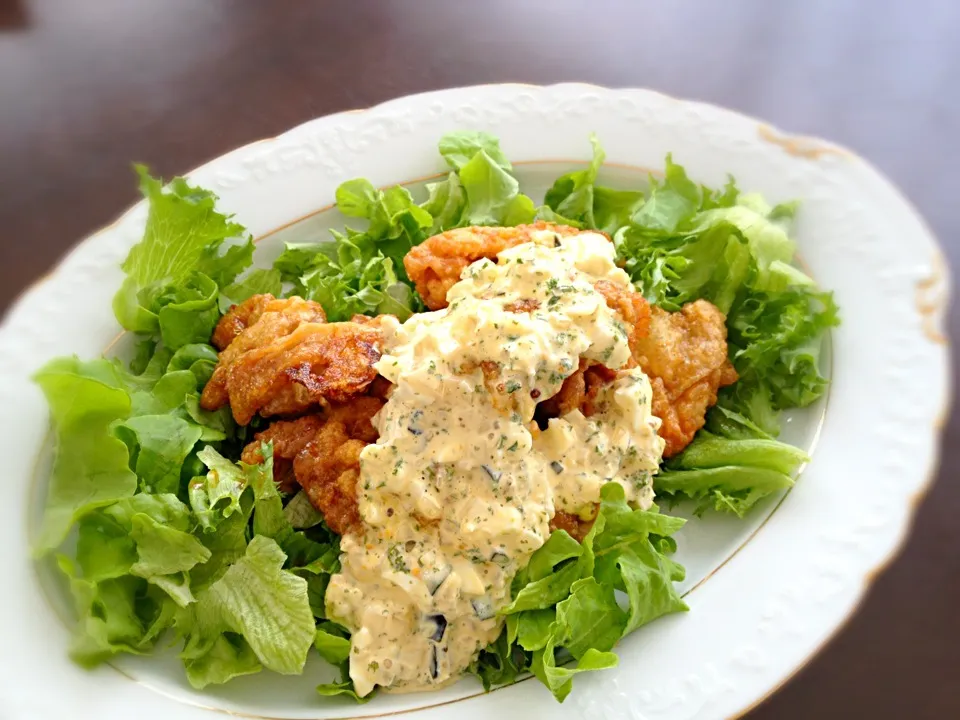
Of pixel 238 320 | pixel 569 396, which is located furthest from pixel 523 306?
pixel 238 320

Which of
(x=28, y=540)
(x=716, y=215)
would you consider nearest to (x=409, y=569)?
(x=28, y=540)

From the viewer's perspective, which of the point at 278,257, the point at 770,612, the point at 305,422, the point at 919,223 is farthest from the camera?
the point at 278,257

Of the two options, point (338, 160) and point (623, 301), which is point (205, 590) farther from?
point (338, 160)

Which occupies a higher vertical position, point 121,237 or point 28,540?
point 121,237

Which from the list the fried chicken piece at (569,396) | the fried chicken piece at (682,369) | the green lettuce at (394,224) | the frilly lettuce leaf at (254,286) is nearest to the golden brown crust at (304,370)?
the green lettuce at (394,224)

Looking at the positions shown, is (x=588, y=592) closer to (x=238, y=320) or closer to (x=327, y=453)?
(x=327, y=453)

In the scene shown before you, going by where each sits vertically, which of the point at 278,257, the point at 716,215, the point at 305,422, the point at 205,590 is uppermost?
the point at 716,215

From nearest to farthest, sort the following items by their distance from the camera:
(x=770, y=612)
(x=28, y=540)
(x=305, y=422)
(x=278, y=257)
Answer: (x=770, y=612), (x=28, y=540), (x=305, y=422), (x=278, y=257)

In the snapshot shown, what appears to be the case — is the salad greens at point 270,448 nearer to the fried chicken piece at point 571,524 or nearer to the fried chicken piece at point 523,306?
the fried chicken piece at point 571,524
